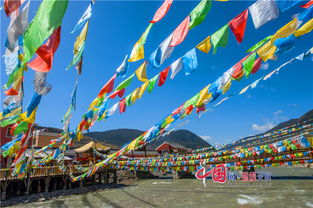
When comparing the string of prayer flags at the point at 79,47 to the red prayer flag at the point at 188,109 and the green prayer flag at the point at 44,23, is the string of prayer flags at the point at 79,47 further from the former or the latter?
the red prayer flag at the point at 188,109

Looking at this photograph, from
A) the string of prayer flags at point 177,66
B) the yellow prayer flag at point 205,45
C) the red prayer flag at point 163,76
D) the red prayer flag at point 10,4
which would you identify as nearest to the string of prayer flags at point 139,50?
the string of prayer flags at point 177,66

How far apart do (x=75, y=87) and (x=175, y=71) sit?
2865 mm

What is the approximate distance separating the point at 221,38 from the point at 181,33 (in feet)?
2.93

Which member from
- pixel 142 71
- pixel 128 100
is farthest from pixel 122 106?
pixel 142 71

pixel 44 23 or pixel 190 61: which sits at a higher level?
pixel 190 61

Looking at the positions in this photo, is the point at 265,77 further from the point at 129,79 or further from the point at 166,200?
the point at 166,200

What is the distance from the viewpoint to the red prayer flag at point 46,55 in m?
3.59

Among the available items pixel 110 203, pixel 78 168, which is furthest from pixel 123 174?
pixel 110 203

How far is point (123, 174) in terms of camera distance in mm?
33906

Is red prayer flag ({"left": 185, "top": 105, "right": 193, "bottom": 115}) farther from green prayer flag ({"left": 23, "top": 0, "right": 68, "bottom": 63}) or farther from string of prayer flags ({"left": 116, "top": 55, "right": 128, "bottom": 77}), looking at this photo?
green prayer flag ({"left": 23, "top": 0, "right": 68, "bottom": 63})

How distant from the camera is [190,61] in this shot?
5641mm

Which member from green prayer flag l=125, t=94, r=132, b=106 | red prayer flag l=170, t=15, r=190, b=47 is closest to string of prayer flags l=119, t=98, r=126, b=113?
green prayer flag l=125, t=94, r=132, b=106

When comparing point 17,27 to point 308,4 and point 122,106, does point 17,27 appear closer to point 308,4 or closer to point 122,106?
point 308,4

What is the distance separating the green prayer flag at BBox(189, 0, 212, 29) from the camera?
14.6 ft
